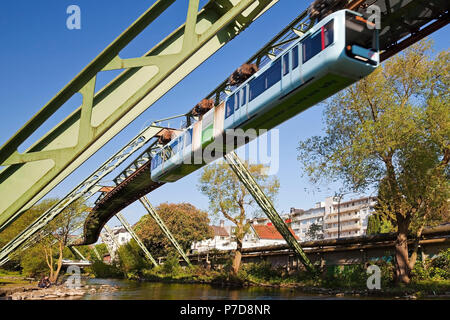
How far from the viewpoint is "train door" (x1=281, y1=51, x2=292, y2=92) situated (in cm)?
1227

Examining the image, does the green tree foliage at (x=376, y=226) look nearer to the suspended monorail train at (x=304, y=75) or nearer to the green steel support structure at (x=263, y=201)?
the green steel support structure at (x=263, y=201)

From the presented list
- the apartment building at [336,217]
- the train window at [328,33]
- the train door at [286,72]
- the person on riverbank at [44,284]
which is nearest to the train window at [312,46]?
the train window at [328,33]

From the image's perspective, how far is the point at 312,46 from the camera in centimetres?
1156

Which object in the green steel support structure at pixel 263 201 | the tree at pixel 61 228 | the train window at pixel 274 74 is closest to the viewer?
the train window at pixel 274 74

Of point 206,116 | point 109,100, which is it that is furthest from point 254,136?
point 109,100

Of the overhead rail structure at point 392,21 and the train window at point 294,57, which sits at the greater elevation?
the overhead rail structure at point 392,21

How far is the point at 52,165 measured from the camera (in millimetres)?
5215

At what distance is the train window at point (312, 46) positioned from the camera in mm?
11242

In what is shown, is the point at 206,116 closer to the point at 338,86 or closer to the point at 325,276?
the point at 338,86

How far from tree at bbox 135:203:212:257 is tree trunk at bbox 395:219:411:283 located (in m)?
39.4

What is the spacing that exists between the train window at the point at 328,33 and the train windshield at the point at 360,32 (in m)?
0.44

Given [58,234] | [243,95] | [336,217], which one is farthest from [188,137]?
[336,217]

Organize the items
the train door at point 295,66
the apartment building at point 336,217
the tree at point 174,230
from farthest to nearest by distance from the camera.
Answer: the apartment building at point 336,217 < the tree at point 174,230 < the train door at point 295,66
